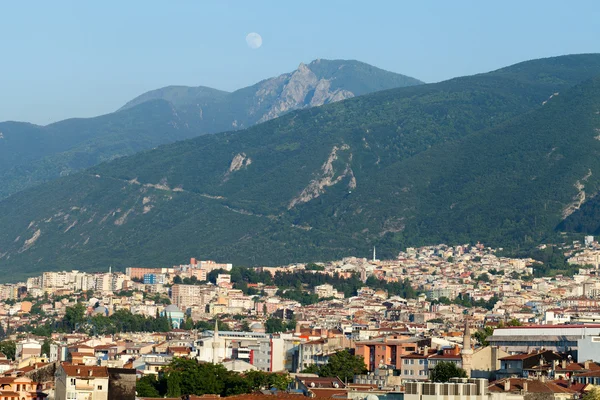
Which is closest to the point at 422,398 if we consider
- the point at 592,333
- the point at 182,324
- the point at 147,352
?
the point at 592,333

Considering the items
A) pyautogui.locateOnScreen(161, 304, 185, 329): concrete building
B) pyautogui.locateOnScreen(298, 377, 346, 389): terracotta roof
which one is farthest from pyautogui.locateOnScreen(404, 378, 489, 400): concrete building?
pyautogui.locateOnScreen(161, 304, 185, 329): concrete building

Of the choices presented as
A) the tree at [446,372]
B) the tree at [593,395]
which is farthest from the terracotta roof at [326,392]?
the tree at [593,395]

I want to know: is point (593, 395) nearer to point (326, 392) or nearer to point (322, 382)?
point (326, 392)

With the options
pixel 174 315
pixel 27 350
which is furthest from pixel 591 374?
pixel 174 315

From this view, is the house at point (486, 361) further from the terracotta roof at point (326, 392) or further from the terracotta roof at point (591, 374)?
the terracotta roof at point (326, 392)

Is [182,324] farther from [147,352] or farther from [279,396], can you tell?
[279,396]
